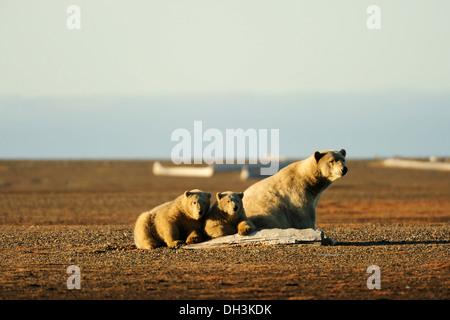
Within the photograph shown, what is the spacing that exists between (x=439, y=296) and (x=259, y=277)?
2.65 m

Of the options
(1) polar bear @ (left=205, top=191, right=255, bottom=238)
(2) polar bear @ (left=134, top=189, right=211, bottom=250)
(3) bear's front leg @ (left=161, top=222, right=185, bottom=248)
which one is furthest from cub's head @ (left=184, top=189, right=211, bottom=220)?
(3) bear's front leg @ (left=161, top=222, right=185, bottom=248)

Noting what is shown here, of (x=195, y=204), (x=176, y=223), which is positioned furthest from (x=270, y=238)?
(x=176, y=223)

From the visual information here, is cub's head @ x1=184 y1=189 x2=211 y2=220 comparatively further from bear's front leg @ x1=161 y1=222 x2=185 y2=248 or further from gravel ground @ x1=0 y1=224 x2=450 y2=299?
gravel ground @ x1=0 y1=224 x2=450 y2=299

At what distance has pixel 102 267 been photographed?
475 inches

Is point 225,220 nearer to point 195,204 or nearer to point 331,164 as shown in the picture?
point 195,204

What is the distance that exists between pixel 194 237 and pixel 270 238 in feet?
4.59

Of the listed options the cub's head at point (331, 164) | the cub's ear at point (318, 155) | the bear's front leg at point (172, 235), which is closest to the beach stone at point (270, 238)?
the bear's front leg at point (172, 235)

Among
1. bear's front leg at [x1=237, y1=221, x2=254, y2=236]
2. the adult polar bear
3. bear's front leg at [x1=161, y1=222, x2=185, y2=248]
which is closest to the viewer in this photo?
bear's front leg at [x1=237, y1=221, x2=254, y2=236]

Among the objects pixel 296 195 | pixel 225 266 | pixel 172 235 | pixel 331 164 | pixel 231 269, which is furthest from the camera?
pixel 296 195

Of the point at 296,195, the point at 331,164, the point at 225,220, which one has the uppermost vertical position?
the point at 331,164

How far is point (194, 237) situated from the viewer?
13422 millimetres

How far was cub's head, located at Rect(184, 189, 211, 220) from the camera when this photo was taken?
1296 cm

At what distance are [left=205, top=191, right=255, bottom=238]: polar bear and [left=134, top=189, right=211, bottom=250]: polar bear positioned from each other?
0.19 metres
